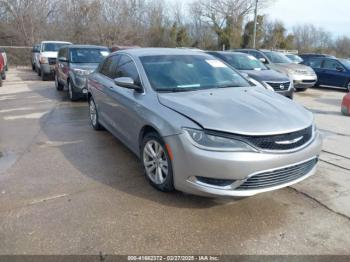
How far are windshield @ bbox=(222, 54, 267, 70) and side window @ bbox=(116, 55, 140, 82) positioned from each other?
630cm

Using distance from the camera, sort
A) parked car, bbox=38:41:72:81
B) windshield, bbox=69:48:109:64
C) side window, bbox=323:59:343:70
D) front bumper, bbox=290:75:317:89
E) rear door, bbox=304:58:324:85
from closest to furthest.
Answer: windshield, bbox=69:48:109:64
front bumper, bbox=290:75:317:89
side window, bbox=323:59:343:70
rear door, bbox=304:58:324:85
parked car, bbox=38:41:72:81

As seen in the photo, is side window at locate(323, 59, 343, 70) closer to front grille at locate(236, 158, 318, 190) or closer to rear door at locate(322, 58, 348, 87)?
rear door at locate(322, 58, 348, 87)

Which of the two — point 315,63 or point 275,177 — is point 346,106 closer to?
point 275,177

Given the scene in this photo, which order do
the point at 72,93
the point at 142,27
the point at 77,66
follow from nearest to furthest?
the point at 77,66 < the point at 72,93 < the point at 142,27

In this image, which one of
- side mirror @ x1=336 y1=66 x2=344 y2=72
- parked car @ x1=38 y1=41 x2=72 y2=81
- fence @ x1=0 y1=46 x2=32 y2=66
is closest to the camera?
side mirror @ x1=336 y1=66 x2=344 y2=72

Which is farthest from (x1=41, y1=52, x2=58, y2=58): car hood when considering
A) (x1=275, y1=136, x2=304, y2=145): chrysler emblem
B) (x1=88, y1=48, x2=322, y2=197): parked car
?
(x1=275, y1=136, x2=304, y2=145): chrysler emblem

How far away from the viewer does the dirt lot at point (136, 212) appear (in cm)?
287

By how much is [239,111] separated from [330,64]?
12548 mm

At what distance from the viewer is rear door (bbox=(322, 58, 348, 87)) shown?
13.4 meters

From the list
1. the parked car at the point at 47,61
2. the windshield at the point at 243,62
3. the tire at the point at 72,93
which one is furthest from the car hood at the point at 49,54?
the windshield at the point at 243,62

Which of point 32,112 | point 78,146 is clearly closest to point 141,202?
point 78,146

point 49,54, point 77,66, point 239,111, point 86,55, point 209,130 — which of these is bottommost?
point 209,130

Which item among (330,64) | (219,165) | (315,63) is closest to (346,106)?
(330,64)

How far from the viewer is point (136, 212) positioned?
11.1 feet
